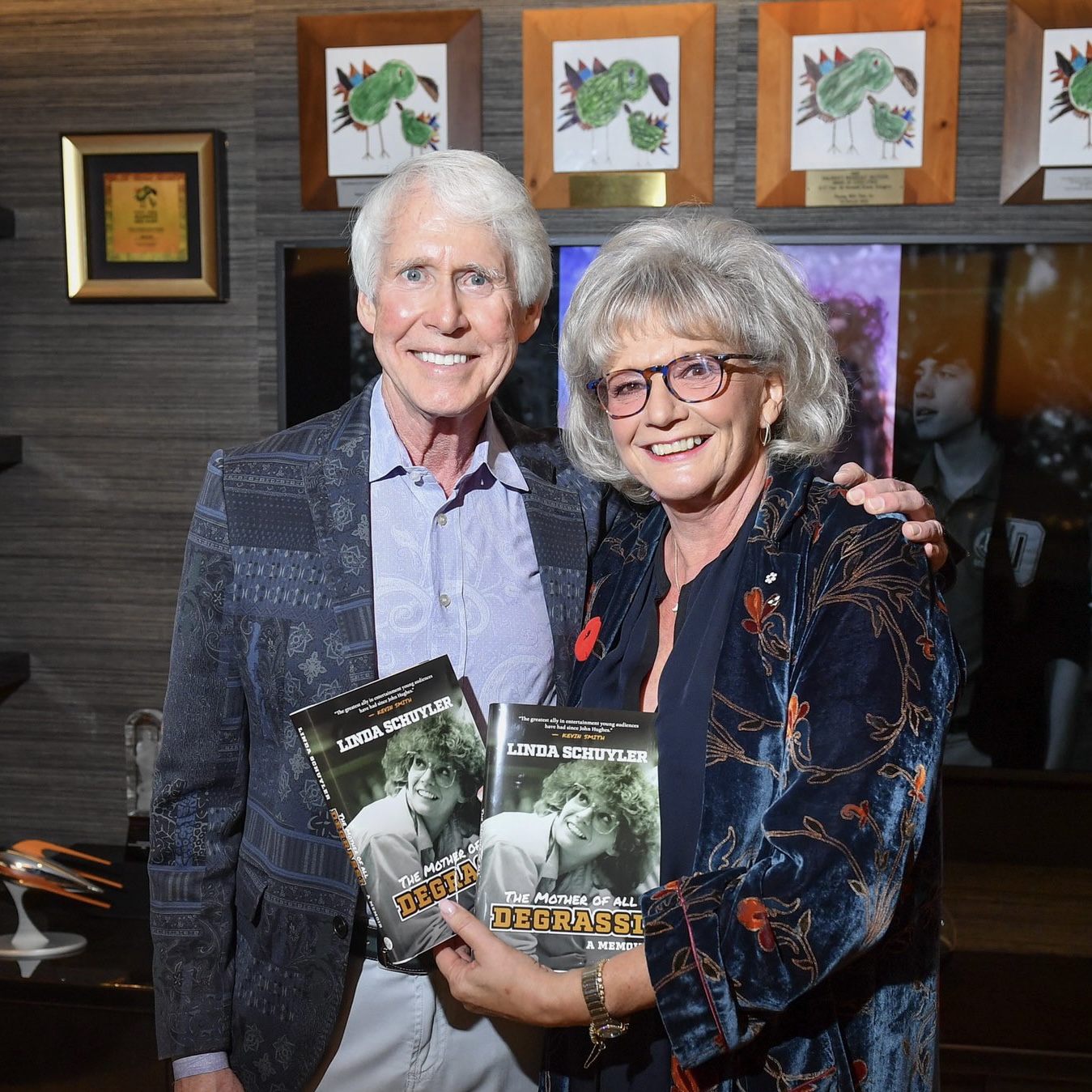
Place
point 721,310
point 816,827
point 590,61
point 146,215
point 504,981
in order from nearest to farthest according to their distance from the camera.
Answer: point 816,827, point 504,981, point 721,310, point 590,61, point 146,215

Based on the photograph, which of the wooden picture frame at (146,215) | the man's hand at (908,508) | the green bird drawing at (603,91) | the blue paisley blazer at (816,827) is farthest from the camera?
the wooden picture frame at (146,215)

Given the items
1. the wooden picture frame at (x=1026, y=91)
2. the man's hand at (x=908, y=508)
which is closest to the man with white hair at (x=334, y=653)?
the man's hand at (x=908, y=508)

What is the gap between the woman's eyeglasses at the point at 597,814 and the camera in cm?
116

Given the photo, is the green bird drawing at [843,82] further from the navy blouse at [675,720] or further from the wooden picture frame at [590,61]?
the navy blouse at [675,720]

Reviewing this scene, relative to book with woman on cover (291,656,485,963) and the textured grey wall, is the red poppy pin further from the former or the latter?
the textured grey wall

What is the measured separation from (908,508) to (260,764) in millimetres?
822

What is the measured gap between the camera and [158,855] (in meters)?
1.39

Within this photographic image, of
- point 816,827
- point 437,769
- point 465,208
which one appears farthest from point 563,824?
point 465,208

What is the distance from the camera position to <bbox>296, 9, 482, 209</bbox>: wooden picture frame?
2312 millimetres

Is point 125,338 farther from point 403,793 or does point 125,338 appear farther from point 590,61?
point 403,793

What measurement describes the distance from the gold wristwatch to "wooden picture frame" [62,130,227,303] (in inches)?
71.3

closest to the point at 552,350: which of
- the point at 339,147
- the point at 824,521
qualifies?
the point at 339,147

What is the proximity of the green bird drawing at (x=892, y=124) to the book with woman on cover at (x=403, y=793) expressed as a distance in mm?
Result: 1596

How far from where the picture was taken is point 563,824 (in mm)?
1166
